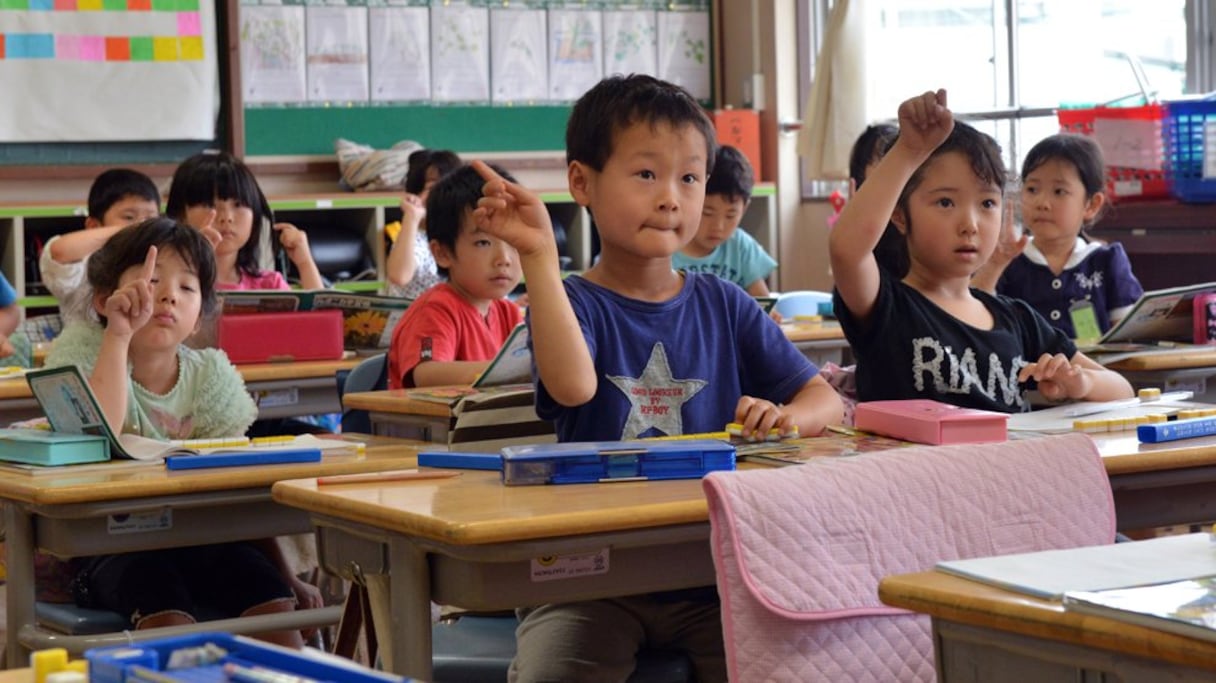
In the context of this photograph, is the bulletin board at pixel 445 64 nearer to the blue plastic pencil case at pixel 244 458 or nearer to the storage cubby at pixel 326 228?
the storage cubby at pixel 326 228

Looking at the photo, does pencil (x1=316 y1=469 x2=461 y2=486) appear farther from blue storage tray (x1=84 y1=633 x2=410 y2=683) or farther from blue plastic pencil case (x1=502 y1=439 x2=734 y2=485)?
blue storage tray (x1=84 y1=633 x2=410 y2=683)

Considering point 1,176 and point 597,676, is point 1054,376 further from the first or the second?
point 1,176

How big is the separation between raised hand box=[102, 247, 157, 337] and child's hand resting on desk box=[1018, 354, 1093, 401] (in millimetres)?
1290

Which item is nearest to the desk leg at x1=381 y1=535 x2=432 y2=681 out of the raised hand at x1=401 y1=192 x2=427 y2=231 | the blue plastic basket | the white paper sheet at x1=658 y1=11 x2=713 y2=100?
the raised hand at x1=401 y1=192 x2=427 y2=231

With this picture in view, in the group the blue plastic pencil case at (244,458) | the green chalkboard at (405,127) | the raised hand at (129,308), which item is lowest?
the blue plastic pencil case at (244,458)

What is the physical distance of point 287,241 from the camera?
15.5 feet

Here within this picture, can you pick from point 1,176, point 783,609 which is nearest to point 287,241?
point 1,176

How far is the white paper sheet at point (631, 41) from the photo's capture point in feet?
25.4

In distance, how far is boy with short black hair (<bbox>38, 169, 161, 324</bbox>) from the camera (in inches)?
177

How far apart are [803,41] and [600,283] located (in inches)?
226

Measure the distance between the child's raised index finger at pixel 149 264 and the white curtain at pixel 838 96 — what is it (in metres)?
4.39

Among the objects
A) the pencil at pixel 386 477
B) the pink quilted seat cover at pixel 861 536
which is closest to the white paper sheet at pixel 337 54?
the pencil at pixel 386 477

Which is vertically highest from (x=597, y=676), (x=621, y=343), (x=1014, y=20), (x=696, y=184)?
(x=1014, y=20)

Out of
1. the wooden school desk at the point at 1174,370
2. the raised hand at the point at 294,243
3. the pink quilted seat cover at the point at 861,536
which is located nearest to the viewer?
the pink quilted seat cover at the point at 861,536
